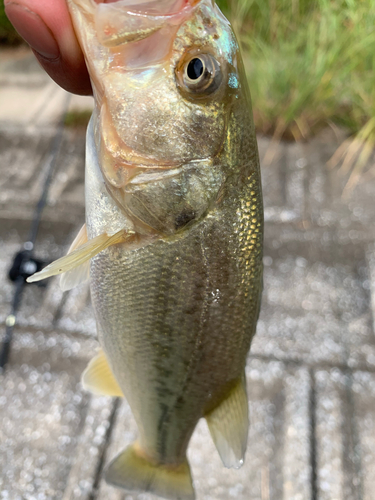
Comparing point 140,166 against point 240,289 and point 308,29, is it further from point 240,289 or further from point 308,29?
point 308,29

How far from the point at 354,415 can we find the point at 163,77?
164 centimetres

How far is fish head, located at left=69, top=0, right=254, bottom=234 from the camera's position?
683 mm

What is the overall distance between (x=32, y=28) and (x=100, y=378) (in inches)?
35.1

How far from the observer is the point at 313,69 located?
2.70 m

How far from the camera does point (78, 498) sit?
149 cm

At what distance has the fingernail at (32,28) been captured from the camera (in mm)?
710

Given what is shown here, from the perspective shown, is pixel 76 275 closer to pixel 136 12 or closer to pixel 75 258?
pixel 75 258

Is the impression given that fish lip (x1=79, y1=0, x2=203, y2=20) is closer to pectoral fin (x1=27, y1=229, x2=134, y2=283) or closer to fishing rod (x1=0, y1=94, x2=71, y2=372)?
pectoral fin (x1=27, y1=229, x2=134, y2=283)

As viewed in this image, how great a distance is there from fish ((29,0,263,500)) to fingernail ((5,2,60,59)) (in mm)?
59

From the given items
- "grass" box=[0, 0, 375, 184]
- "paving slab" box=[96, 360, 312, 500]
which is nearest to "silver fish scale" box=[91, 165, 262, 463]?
"paving slab" box=[96, 360, 312, 500]

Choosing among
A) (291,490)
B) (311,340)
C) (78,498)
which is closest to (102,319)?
(78,498)

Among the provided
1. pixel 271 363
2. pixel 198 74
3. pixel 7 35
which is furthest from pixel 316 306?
pixel 7 35

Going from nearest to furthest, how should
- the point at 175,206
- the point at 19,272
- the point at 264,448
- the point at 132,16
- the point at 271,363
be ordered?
the point at 132,16
the point at 175,206
the point at 264,448
the point at 271,363
the point at 19,272

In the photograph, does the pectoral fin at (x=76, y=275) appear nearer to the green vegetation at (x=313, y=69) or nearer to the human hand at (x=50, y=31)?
the human hand at (x=50, y=31)
